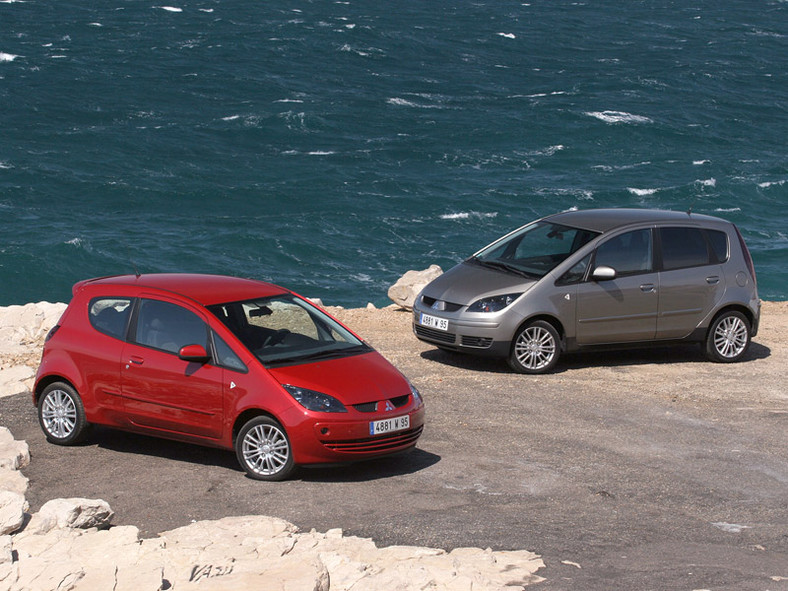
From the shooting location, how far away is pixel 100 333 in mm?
9289

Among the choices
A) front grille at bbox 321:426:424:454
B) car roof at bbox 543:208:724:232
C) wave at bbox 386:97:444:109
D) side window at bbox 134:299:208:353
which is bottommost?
Answer: front grille at bbox 321:426:424:454

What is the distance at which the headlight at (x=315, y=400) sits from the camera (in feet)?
27.6

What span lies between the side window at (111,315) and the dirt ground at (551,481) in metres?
1.11

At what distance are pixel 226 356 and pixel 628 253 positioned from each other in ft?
19.8

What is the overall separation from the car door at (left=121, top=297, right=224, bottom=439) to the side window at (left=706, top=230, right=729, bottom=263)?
7.26 meters

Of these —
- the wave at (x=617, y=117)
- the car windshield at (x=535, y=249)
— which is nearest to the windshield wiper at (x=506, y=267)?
the car windshield at (x=535, y=249)

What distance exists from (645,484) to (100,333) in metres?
4.86

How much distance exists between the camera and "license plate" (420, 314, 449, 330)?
1247 centimetres

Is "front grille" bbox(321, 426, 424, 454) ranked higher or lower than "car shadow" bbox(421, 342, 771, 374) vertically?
higher

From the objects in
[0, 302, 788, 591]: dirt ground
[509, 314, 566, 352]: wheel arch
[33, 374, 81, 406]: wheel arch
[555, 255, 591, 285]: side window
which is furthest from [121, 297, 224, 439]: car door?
[555, 255, 591, 285]: side window

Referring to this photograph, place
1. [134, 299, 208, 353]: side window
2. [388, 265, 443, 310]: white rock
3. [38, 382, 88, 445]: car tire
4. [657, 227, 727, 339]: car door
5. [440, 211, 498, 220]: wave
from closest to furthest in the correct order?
[134, 299, 208, 353]: side window, [38, 382, 88, 445]: car tire, [657, 227, 727, 339]: car door, [388, 265, 443, 310]: white rock, [440, 211, 498, 220]: wave

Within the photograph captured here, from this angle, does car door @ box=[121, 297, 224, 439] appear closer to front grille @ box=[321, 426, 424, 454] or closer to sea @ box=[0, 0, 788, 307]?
front grille @ box=[321, 426, 424, 454]

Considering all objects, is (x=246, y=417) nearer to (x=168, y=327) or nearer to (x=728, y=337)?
(x=168, y=327)

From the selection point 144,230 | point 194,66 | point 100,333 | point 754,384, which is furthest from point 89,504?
point 194,66
